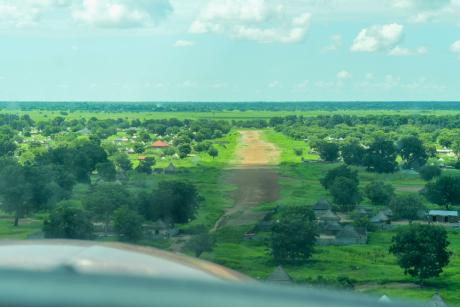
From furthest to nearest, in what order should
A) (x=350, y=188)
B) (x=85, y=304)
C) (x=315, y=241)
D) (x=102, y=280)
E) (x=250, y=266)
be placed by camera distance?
(x=350, y=188) < (x=315, y=241) < (x=250, y=266) < (x=102, y=280) < (x=85, y=304)

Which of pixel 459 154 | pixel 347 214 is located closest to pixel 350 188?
pixel 347 214

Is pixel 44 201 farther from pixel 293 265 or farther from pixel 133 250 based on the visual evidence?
pixel 133 250

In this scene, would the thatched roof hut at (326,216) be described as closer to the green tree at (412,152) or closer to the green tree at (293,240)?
the green tree at (293,240)

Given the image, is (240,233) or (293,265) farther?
(240,233)

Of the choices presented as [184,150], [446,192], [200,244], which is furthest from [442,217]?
[184,150]

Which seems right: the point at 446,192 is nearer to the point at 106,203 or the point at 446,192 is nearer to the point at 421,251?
the point at 421,251
